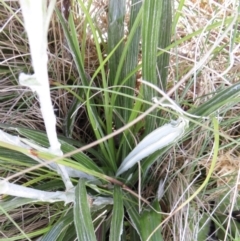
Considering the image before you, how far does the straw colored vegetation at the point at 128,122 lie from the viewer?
52 centimetres

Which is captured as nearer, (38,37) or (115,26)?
(38,37)

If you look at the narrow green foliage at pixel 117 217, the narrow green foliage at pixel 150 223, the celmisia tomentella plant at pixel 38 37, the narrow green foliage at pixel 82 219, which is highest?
the celmisia tomentella plant at pixel 38 37

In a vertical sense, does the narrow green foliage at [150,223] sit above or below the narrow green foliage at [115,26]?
below

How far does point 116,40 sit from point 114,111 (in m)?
0.10

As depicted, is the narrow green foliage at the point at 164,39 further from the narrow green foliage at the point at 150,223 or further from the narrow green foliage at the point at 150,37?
the narrow green foliage at the point at 150,223

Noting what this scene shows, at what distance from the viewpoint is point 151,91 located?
51 cm

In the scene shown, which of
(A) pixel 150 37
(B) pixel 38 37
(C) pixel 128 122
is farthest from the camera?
(C) pixel 128 122

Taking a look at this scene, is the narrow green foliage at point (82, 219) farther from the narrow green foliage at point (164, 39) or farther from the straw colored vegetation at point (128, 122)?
the narrow green foliage at point (164, 39)

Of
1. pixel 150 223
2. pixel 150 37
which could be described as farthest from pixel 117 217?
pixel 150 37

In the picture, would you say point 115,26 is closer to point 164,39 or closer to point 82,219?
point 164,39

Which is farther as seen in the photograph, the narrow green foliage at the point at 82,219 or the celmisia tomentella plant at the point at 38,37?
the narrow green foliage at the point at 82,219

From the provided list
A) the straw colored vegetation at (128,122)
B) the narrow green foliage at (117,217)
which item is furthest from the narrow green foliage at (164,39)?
the narrow green foliage at (117,217)

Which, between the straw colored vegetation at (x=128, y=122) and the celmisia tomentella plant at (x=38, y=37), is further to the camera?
the straw colored vegetation at (x=128, y=122)

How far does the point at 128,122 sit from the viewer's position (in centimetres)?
58
